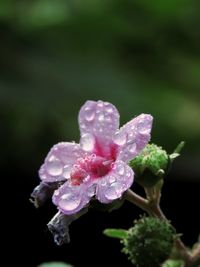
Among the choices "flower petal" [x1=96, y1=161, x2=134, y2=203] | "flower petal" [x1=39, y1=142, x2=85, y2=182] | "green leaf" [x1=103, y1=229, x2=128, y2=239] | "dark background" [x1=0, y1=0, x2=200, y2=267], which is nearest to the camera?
"flower petal" [x1=96, y1=161, x2=134, y2=203]

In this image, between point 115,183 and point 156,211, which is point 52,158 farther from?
point 156,211

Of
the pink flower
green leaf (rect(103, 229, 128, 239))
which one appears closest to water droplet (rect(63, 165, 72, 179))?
the pink flower

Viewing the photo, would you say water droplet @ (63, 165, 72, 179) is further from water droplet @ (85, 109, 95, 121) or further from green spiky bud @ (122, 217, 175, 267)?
green spiky bud @ (122, 217, 175, 267)

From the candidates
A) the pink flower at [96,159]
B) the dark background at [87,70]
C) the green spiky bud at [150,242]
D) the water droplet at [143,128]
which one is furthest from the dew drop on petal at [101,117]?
the dark background at [87,70]

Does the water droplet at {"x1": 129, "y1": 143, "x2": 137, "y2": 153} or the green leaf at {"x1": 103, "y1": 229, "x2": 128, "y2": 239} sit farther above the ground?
the water droplet at {"x1": 129, "y1": 143, "x2": 137, "y2": 153}

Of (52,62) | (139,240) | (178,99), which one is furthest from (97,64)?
(139,240)

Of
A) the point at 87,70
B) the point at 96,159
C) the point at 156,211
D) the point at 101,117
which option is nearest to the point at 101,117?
the point at 101,117

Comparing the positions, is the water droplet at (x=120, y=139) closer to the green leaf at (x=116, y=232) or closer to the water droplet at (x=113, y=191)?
the water droplet at (x=113, y=191)
